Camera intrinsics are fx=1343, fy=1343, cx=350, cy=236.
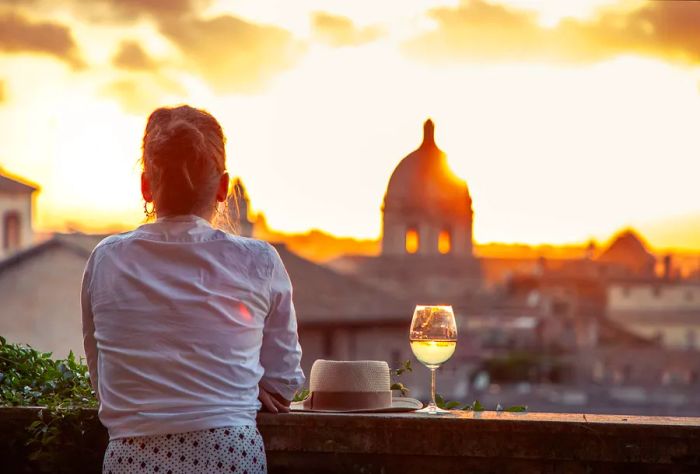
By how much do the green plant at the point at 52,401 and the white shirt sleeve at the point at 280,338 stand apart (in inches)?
22.4

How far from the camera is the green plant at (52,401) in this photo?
3.10 metres

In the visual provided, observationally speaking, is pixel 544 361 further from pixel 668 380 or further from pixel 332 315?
pixel 332 315

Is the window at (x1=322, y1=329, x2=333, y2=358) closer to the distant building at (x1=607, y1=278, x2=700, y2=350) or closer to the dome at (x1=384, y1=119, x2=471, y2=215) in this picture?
the dome at (x1=384, y1=119, x2=471, y2=215)

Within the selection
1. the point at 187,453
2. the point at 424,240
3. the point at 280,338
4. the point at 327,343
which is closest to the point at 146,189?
the point at 280,338

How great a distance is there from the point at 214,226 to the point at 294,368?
1.09 ft

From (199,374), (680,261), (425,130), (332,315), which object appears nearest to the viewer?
(199,374)

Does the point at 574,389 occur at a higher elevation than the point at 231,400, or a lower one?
lower

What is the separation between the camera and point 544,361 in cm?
6569

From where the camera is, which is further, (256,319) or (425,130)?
(425,130)

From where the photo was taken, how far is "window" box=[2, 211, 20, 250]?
51.2 meters

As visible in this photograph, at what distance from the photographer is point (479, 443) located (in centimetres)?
287

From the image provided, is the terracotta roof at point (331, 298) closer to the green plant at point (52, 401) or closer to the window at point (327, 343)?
the window at point (327, 343)

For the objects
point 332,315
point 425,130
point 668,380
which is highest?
point 425,130

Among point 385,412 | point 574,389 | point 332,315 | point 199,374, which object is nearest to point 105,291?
point 199,374
